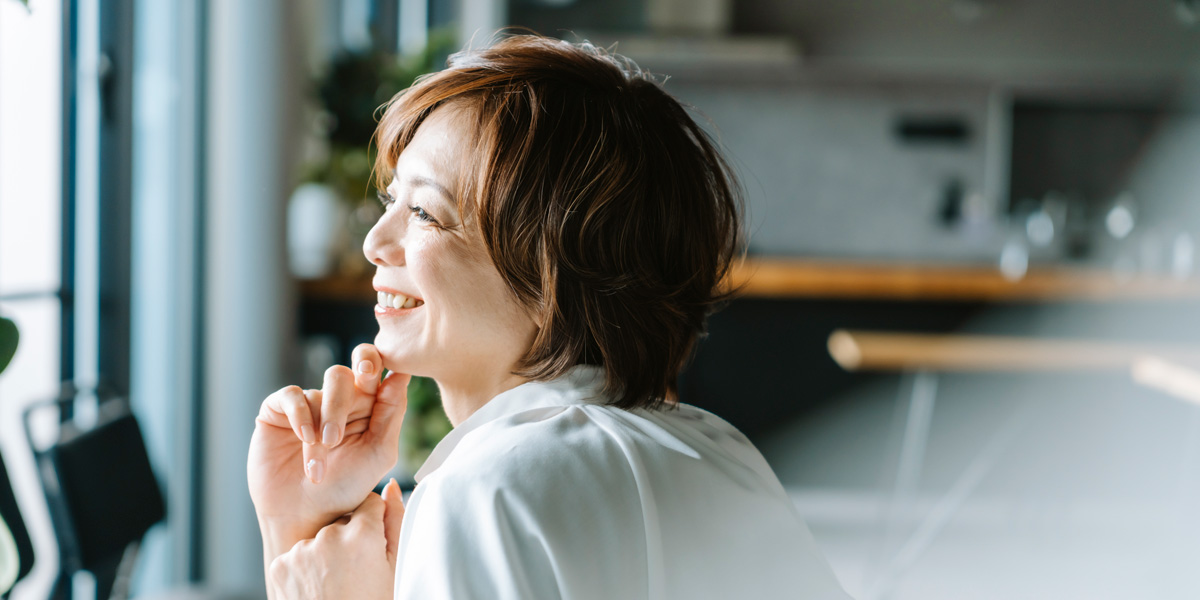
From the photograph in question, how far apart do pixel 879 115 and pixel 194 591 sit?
172 inches

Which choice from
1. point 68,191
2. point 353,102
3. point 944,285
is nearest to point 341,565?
point 68,191

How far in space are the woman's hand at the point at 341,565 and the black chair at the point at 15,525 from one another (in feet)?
1.50

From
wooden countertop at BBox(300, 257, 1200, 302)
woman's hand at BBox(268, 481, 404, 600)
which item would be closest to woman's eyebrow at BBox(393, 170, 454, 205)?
woman's hand at BBox(268, 481, 404, 600)

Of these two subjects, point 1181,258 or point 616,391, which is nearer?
point 616,391

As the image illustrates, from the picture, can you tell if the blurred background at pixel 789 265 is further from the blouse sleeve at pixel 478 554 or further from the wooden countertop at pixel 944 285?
the blouse sleeve at pixel 478 554

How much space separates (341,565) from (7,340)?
1.20 feet

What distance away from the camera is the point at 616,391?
864mm

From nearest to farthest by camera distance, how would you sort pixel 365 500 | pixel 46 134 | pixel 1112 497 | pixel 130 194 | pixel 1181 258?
pixel 365 500 < pixel 46 134 < pixel 130 194 < pixel 1112 497 < pixel 1181 258

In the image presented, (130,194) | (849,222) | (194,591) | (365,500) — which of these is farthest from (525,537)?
(849,222)

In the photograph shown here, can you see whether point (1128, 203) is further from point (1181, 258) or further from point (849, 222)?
point (849, 222)

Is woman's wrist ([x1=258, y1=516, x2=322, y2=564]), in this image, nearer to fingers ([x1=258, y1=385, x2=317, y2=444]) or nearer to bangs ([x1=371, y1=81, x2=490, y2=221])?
fingers ([x1=258, y1=385, x2=317, y2=444])

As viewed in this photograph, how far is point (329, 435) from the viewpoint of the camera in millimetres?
892

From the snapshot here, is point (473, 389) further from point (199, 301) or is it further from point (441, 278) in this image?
point (199, 301)

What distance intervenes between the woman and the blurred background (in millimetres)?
418
